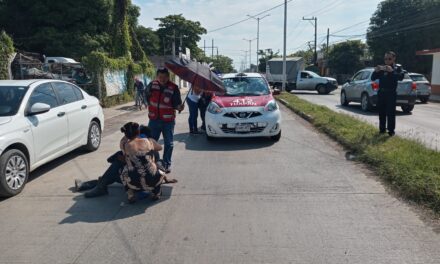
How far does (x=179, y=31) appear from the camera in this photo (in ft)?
228

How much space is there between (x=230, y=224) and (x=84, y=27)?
3707 centimetres

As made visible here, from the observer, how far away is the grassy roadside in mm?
5305

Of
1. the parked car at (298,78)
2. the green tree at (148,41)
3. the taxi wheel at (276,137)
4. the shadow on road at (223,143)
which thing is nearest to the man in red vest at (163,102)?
the shadow on road at (223,143)

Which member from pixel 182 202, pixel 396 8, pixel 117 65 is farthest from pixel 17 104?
pixel 396 8

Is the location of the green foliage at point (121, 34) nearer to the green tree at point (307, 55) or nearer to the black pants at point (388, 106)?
the black pants at point (388, 106)

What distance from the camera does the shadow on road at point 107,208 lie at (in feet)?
16.0

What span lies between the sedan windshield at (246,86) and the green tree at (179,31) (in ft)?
194

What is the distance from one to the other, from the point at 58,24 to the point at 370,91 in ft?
102

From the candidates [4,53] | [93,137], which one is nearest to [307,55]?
[4,53]

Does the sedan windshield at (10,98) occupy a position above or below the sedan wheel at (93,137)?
above

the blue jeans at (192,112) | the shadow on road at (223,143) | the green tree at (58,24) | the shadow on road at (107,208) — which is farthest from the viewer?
the green tree at (58,24)

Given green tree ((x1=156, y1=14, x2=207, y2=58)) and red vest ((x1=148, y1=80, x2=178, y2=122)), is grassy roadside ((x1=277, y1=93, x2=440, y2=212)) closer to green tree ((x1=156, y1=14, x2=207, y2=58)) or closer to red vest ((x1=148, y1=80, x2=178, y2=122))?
red vest ((x1=148, y1=80, x2=178, y2=122))

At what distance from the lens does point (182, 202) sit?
539 centimetres

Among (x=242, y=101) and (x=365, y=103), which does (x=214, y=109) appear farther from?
(x=365, y=103)
